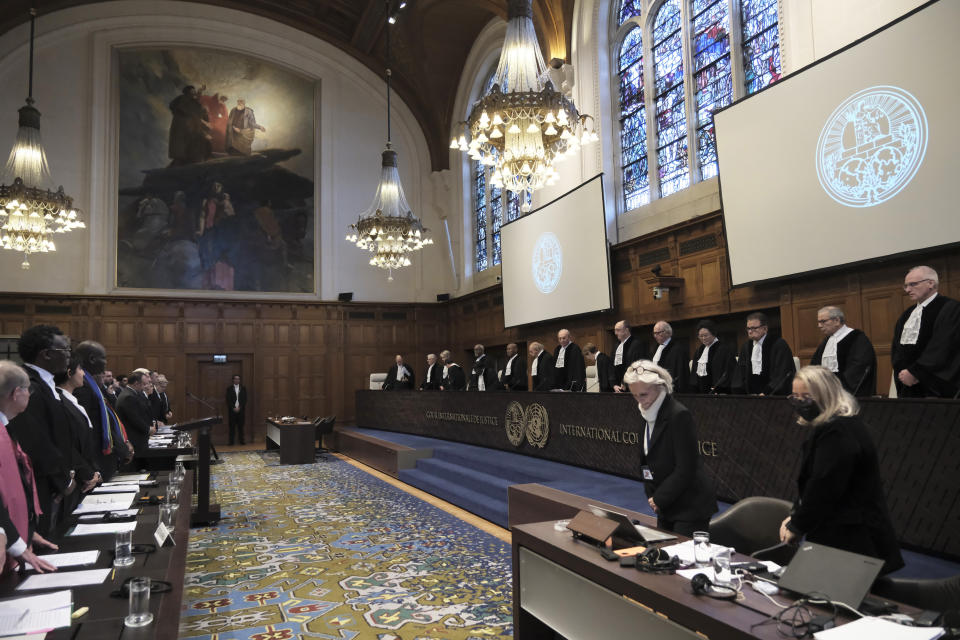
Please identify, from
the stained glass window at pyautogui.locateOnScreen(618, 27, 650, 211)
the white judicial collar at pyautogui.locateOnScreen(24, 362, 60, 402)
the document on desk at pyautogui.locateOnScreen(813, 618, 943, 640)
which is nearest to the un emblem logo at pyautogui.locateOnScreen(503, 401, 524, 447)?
the stained glass window at pyautogui.locateOnScreen(618, 27, 650, 211)

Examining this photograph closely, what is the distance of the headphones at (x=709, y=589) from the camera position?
76.5 inches

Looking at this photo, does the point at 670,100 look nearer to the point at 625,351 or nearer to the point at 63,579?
the point at 625,351

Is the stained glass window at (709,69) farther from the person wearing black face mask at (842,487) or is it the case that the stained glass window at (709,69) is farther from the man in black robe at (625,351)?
the person wearing black face mask at (842,487)

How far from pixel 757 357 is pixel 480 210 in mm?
10301

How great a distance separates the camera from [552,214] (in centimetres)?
1093

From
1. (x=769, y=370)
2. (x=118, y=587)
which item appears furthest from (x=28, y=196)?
(x=769, y=370)

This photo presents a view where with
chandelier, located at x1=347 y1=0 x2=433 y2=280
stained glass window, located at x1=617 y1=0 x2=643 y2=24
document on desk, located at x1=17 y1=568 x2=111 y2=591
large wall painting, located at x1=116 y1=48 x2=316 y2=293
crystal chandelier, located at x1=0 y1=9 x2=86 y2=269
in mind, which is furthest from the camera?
large wall painting, located at x1=116 y1=48 x2=316 y2=293

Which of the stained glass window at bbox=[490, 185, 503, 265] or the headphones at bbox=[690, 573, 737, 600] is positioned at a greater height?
the stained glass window at bbox=[490, 185, 503, 265]

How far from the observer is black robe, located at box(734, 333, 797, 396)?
5488mm

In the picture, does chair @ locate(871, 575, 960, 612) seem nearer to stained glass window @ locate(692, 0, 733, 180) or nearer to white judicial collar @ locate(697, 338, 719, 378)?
white judicial collar @ locate(697, 338, 719, 378)

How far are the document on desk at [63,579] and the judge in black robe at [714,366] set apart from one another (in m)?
5.45

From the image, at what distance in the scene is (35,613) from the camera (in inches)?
73.4

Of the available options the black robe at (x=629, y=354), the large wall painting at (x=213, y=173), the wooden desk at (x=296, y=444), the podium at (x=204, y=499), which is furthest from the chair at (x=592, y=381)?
the large wall painting at (x=213, y=173)

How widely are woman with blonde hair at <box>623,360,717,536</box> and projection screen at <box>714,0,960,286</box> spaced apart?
12.9ft
